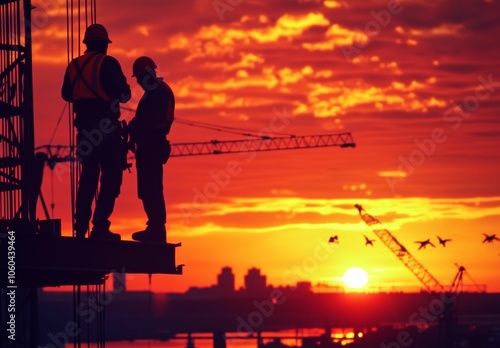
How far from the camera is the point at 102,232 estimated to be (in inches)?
786

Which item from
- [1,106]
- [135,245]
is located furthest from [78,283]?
[1,106]

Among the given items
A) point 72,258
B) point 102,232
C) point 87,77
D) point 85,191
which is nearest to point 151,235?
point 102,232

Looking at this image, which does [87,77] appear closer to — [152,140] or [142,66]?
[142,66]

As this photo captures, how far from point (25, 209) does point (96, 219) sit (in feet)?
6.89

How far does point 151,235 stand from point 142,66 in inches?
137

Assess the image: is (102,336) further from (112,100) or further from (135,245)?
(112,100)

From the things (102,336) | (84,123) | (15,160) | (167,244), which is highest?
(15,160)

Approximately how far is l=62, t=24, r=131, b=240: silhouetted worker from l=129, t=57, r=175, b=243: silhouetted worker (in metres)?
0.55

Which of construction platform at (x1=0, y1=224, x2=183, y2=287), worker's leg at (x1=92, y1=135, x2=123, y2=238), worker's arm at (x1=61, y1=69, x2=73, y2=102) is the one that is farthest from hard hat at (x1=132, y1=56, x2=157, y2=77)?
construction platform at (x1=0, y1=224, x2=183, y2=287)

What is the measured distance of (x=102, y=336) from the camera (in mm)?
22562

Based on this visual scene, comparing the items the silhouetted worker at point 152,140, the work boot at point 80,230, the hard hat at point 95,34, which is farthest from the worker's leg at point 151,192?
the hard hat at point 95,34

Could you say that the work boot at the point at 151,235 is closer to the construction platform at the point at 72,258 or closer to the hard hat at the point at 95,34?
Answer: the construction platform at the point at 72,258

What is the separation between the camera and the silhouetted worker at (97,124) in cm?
1916

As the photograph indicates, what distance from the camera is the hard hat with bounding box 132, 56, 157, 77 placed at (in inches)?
768
